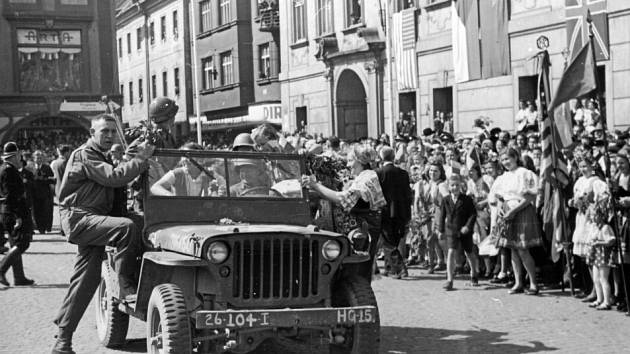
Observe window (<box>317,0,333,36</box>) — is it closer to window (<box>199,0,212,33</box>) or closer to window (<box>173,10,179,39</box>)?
window (<box>199,0,212,33</box>)

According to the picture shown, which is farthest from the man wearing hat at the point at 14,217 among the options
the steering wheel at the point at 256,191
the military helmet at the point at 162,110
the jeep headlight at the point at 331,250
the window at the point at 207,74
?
the window at the point at 207,74

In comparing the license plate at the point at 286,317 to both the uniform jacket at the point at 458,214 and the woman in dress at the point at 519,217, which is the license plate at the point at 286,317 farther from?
the uniform jacket at the point at 458,214

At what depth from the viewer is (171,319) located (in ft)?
21.2

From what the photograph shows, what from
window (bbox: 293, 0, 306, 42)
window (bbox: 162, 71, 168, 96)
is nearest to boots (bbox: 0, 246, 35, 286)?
window (bbox: 293, 0, 306, 42)

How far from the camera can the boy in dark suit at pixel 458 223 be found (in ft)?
39.2

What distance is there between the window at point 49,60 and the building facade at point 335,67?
46.3 feet

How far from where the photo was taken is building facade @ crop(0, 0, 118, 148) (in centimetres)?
4322

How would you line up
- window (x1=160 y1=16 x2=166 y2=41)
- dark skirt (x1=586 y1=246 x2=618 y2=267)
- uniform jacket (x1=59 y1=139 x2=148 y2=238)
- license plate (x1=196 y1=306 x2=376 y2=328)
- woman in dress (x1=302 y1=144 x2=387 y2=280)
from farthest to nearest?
window (x1=160 y1=16 x2=166 y2=41) < dark skirt (x1=586 y1=246 x2=618 y2=267) < woman in dress (x1=302 y1=144 x2=387 y2=280) < uniform jacket (x1=59 y1=139 x2=148 y2=238) < license plate (x1=196 y1=306 x2=376 y2=328)

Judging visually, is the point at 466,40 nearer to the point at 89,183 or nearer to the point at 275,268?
the point at 89,183

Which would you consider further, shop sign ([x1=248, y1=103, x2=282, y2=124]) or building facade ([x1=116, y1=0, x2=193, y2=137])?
building facade ([x1=116, y1=0, x2=193, y2=137])

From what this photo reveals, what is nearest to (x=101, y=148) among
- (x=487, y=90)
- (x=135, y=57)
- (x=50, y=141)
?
(x=487, y=90)

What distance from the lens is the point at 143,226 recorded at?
802 cm

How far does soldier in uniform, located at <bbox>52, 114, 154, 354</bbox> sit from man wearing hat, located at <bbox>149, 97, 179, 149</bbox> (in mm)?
1117

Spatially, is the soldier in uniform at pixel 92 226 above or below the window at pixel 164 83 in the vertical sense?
below
